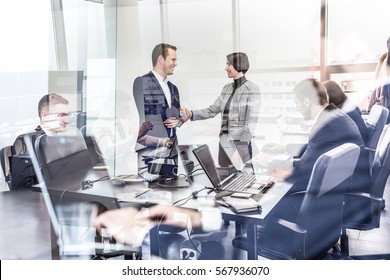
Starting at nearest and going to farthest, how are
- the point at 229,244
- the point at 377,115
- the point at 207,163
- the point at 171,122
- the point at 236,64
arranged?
the point at 229,244 < the point at 207,163 < the point at 377,115 < the point at 171,122 < the point at 236,64

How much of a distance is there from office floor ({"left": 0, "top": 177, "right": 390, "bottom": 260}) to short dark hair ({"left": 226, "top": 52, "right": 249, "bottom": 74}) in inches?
62.0

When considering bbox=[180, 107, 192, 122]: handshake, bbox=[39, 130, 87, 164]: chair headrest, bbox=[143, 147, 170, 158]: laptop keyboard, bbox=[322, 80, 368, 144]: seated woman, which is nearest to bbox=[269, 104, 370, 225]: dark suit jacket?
bbox=[322, 80, 368, 144]: seated woman

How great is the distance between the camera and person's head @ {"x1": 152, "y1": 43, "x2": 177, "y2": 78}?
284 cm

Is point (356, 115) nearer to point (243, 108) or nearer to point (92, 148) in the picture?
point (243, 108)

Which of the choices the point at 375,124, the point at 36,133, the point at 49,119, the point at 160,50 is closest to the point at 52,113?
the point at 49,119

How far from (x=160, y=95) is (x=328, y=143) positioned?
4.50ft

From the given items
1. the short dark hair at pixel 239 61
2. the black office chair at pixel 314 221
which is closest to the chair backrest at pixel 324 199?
the black office chair at pixel 314 221

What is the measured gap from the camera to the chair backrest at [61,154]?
2.15 meters

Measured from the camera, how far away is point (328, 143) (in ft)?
6.64

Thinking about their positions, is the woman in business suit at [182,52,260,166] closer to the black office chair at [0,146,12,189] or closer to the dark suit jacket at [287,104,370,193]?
the dark suit jacket at [287,104,370,193]

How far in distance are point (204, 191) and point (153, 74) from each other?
4.43ft

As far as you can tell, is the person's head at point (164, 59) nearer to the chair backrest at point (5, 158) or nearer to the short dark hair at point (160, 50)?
the short dark hair at point (160, 50)
